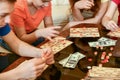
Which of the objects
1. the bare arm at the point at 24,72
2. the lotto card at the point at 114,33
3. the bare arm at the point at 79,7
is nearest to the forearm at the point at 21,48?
the bare arm at the point at 24,72

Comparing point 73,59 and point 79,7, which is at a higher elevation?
point 79,7

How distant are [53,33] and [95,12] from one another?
0.90 metres

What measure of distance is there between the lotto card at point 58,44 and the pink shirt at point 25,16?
1.31ft

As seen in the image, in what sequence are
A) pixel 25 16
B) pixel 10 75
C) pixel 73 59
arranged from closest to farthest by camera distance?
pixel 10 75 < pixel 73 59 < pixel 25 16

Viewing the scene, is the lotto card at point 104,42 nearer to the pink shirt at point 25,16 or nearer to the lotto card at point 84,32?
the lotto card at point 84,32

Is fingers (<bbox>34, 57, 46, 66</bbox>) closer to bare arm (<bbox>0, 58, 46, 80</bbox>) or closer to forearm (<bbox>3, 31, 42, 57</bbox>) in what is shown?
bare arm (<bbox>0, 58, 46, 80</bbox>)

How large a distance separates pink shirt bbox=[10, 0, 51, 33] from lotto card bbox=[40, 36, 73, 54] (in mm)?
400

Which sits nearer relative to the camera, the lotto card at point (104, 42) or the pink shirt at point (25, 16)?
the lotto card at point (104, 42)

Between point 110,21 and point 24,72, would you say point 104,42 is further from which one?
point 24,72

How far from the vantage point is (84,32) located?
68.8 inches

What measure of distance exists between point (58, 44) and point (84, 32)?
0.97 feet

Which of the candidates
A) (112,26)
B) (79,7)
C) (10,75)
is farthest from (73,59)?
(79,7)

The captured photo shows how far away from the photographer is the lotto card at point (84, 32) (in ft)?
5.54

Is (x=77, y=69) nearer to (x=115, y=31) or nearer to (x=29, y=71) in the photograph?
(x=29, y=71)
